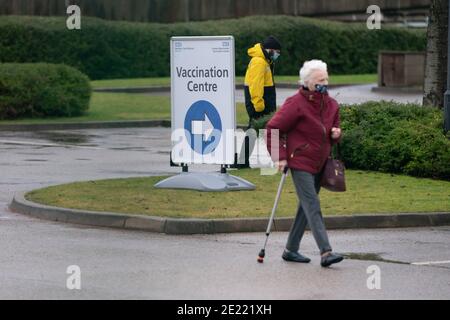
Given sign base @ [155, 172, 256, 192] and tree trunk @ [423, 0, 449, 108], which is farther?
tree trunk @ [423, 0, 449, 108]

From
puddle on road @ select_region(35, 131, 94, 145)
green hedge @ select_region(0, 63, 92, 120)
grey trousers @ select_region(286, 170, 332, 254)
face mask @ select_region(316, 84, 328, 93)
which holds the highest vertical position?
face mask @ select_region(316, 84, 328, 93)

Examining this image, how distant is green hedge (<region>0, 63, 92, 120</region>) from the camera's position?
29.8 metres

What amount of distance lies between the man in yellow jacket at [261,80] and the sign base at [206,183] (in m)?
1.89

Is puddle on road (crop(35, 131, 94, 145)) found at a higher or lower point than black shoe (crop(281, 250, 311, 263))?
lower

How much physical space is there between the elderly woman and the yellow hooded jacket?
22.0 feet

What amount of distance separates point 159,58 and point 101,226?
32.5 m

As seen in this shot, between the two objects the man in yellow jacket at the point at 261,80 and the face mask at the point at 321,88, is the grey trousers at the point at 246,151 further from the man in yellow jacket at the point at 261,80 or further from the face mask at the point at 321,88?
the face mask at the point at 321,88

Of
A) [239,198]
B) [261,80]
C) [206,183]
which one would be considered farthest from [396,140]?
[239,198]

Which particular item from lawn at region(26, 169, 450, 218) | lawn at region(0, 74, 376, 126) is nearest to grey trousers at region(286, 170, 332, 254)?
lawn at region(26, 169, 450, 218)

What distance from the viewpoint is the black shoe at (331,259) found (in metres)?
11.6

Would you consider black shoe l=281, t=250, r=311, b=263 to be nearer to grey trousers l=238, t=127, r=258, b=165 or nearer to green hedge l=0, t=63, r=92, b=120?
grey trousers l=238, t=127, r=258, b=165

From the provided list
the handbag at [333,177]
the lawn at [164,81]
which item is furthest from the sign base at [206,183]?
the lawn at [164,81]

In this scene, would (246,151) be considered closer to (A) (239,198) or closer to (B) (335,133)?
(A) (239,198)
